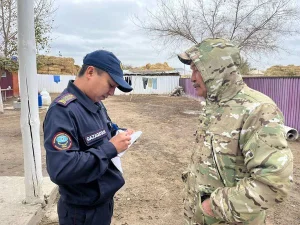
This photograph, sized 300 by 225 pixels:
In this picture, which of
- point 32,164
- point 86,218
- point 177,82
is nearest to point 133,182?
point 32,164

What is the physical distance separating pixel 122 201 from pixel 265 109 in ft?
9.32

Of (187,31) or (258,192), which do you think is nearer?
(258,192)

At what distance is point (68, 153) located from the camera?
141 cm

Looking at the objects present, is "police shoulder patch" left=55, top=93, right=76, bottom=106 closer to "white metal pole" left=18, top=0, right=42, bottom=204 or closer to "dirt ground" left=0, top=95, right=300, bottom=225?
"white metal pole" left=18, top=0, right=42, bottom=204

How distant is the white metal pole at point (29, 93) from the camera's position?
2865 mm

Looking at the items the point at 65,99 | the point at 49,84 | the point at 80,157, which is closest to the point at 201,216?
the point at 80,157

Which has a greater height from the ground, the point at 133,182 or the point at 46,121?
the point at 46,121

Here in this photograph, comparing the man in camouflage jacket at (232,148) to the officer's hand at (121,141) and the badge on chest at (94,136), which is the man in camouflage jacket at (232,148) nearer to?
the officer's hand at (121,141)

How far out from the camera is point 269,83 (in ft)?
30.5

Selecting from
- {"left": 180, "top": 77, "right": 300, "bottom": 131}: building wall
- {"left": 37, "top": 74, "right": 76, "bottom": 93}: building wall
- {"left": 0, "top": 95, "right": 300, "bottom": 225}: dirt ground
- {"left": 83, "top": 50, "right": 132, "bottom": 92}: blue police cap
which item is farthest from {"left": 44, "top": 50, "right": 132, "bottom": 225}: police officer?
{"left": 37, "top": 74, "right": 76, "bottom": 93}: building wall

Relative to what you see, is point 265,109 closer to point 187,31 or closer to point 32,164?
point 32,164

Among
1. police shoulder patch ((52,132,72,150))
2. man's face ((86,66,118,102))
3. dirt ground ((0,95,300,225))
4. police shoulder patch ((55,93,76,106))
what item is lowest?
dirt ground ((0,95,300,225))

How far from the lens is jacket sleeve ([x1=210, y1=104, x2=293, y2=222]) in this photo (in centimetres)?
120

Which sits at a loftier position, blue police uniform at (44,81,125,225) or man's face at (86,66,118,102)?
man's face at (86,66,118,102)
